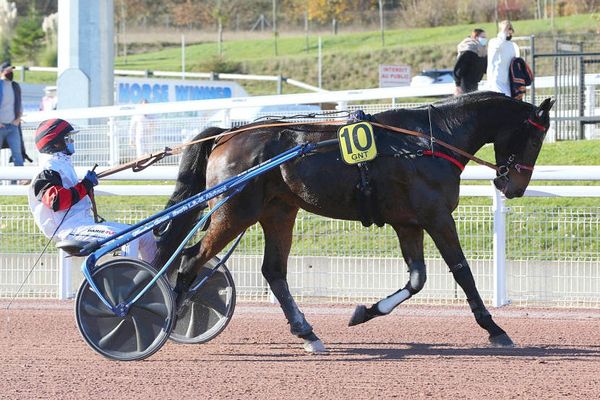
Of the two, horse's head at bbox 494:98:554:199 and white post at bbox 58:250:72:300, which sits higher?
horse's head at bbox 494:98:554:199

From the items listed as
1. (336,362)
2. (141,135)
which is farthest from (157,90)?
(336,362)

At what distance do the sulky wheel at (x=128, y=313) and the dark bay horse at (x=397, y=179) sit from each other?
477mm

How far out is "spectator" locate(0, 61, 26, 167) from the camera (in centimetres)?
1427

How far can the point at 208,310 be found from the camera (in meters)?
8.16

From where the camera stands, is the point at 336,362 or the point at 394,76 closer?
the point at 336,362

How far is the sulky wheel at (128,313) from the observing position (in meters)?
7.26

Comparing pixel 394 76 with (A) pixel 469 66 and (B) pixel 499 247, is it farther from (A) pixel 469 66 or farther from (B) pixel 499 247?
(B) pixel 499 247

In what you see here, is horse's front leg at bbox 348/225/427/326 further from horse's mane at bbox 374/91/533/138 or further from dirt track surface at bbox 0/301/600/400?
horse's mane at bbox 374/91/533/138

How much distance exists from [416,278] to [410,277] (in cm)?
9

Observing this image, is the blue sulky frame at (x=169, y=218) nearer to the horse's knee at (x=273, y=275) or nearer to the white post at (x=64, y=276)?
the horse's knee at (x=273, y=275)

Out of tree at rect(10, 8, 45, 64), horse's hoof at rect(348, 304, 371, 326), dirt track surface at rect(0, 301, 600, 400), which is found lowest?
dirt track surface at rect(0, 301, 600, 400)

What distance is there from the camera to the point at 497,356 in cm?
729

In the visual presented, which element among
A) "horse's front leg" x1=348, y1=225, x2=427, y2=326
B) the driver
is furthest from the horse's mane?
the driver

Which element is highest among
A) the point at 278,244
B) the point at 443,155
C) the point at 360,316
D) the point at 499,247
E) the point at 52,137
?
A: the point at 52,137
